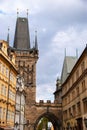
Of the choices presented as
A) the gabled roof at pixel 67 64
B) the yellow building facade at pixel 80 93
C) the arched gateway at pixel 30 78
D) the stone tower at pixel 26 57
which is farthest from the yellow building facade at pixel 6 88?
the gabled roof at pixel 67 64

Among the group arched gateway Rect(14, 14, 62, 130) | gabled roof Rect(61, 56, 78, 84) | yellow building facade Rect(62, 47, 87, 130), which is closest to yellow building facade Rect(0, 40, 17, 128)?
yellow building facade Rect(62, 47, 87, 130)

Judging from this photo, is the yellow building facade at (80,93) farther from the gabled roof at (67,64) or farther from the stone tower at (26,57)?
the gabled roof at (67,64)

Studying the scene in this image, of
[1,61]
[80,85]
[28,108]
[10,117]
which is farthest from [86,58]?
[28,108]

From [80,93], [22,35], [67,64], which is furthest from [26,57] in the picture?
[80,93]

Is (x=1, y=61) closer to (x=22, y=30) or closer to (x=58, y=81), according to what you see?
(x=22, y=30)

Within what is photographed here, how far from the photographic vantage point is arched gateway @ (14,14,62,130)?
227 feet

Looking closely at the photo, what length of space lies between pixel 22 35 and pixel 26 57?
8961 millimetres

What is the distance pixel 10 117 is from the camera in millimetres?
42031

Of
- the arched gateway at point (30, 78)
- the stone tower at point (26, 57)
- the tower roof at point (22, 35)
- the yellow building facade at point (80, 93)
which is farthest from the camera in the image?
the tower roof at point (22, 35)

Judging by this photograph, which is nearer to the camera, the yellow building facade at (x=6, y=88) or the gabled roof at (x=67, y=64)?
the yellow building facade at (x=6, y=88)

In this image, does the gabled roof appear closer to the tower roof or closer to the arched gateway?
the arched gateway

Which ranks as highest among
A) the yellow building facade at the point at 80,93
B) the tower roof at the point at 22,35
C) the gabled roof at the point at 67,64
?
the tower roof at the point at 22,35

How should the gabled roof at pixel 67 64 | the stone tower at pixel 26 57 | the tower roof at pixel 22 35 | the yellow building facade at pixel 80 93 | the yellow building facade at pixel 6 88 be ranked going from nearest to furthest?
Result: the yellow building facade at pixel 6 88 → the yellow building facade at pixel 80 93 → the stone tower at pixel 26 57 → the gabled roof at pixel 67 64 → the tower roof at pixel 22 35

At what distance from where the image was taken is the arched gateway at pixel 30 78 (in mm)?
69062
